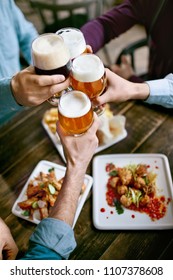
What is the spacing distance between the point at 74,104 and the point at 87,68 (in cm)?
14

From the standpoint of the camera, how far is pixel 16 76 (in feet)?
3.81

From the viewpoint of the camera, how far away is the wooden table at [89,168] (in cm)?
121

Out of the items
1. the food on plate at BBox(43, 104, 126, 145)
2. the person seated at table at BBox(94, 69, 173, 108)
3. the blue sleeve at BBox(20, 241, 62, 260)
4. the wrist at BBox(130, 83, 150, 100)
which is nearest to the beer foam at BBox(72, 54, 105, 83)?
the person seated at table at BBox(94, 69, 173, 108)

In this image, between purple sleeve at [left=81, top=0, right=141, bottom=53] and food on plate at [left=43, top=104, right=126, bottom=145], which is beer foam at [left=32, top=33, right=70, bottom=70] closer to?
food on plate at [left=43, top=104, right=126, bottom=145]

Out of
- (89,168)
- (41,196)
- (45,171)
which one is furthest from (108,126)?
(41,196)

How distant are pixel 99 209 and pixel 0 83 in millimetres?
694

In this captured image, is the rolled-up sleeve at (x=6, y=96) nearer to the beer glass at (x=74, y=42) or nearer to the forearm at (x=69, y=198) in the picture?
the beer glass at (x=74, y=42)

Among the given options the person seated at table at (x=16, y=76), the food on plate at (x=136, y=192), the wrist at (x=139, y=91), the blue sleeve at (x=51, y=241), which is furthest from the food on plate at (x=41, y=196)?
the wrist at (x=139, y=91)

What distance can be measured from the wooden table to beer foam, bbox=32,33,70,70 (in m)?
0.61

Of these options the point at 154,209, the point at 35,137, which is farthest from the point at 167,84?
the point at 35,137

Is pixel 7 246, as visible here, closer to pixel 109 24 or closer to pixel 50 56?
pixel 50 56

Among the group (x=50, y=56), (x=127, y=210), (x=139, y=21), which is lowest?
(x=127, y=210)

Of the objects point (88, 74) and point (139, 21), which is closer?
point (88, 74)
